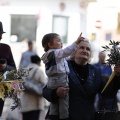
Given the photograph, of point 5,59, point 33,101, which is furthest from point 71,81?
point 33,101

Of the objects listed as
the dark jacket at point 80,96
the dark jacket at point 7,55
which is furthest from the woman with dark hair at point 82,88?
the dark jacket at point 7,55

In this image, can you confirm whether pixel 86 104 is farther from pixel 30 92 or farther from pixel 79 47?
pixel 30 92

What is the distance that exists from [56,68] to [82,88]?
0.37m

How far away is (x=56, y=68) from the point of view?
588 cm

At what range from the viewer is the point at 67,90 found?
19.4 feet

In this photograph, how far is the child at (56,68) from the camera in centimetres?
587

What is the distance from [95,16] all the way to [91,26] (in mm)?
350

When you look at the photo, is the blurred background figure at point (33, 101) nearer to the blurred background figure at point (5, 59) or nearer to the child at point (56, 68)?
the blurred background figure at point (5, 59)

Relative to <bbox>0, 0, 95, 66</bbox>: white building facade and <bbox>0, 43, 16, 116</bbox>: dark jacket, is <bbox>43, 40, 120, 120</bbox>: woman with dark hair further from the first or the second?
<bbox>0, 0, 95, 66</bbox>: white building facade

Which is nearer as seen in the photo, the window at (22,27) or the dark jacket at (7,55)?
the dark jacket at (7,55)

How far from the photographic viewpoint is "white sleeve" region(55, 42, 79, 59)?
5.70 metres

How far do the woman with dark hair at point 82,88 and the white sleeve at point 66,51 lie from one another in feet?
1.08

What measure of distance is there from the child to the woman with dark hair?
0.20ft

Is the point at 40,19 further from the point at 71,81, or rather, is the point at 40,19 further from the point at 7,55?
the point at 71,81
